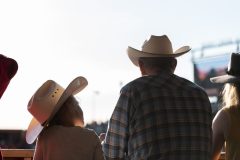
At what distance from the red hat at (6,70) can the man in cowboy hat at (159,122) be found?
1.69ft

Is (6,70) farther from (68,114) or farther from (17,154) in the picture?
(17,154)

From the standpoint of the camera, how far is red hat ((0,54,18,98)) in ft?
7.50

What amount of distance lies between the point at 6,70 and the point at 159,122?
73 centimetres

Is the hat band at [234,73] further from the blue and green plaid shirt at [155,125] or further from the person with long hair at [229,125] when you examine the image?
the blue and green plaid shirt at [155,125]

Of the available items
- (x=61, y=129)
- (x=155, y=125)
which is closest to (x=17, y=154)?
(x=61, y=129)

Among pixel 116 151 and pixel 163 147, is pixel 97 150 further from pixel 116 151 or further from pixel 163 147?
pixel 163 147

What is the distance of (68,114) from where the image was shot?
2.52 metres

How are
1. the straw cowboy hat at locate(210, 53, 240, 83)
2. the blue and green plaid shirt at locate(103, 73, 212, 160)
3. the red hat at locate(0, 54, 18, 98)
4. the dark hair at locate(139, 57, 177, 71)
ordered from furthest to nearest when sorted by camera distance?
the straw cowboy hat at locate(210, 53, 240, 83)
the dark hair at locate(139, 57, 177, 71)
the blue and green plaid shirt at locate(103, 73, 212, 160)
the red hat at locate(0, 54, 18, 98)

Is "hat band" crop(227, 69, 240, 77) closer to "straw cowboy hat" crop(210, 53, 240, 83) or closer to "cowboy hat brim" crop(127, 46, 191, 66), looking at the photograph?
"straw cowboy hat" crop(210, 53, 240, 83)

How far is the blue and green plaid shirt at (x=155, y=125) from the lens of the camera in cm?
246

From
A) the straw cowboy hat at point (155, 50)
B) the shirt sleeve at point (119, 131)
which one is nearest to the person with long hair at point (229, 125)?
the straw cowboy hat at point (155, 50)

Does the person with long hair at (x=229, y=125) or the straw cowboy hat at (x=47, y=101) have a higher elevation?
the straw cowboy hat at (x=47, y=101)

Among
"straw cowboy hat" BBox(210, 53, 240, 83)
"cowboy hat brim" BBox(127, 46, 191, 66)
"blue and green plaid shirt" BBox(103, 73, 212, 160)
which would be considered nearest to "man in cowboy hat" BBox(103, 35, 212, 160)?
"blue and green plaid shirt" BBox(103, 73, 212, 160)

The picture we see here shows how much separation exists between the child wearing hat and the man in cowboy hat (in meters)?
0.10
